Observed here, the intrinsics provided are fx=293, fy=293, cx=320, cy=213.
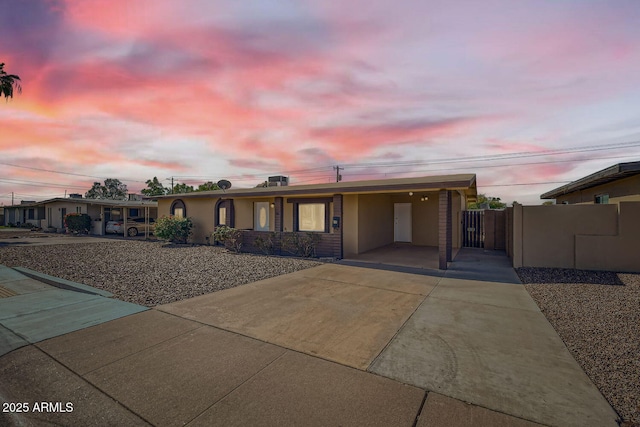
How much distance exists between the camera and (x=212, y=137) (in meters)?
15.2

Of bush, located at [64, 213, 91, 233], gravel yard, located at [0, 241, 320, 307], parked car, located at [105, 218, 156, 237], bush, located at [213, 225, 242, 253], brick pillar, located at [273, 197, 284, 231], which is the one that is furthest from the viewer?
bush, located at [64, 213, 91, 233]

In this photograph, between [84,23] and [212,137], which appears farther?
[212,137]

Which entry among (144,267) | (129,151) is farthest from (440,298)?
(129,151)

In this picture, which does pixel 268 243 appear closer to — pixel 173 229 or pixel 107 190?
pixel 173 229

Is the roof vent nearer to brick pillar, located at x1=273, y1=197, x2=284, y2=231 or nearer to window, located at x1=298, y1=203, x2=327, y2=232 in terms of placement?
brick pillar, located at x1=273, y1=197, x2=284, y2=231

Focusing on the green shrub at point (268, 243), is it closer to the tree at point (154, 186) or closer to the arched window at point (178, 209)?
the arched window at point (178, 209)

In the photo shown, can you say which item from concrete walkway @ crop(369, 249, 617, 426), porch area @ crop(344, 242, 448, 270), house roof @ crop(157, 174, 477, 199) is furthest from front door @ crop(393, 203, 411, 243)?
concrete walkway @ crop(369, 249, 617, 426)

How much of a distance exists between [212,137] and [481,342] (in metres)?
14.8

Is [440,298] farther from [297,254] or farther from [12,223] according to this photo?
[12,223]

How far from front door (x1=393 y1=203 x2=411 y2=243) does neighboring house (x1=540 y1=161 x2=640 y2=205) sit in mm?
7610

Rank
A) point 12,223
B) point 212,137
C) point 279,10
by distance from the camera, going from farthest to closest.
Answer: point 12,223 < point 212,137 < point 279,10

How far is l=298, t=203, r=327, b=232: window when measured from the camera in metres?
12.9

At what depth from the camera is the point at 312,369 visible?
11.2ft

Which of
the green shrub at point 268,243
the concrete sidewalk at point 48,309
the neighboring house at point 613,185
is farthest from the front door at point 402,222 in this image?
the concrete sidewalk at point 48,309
